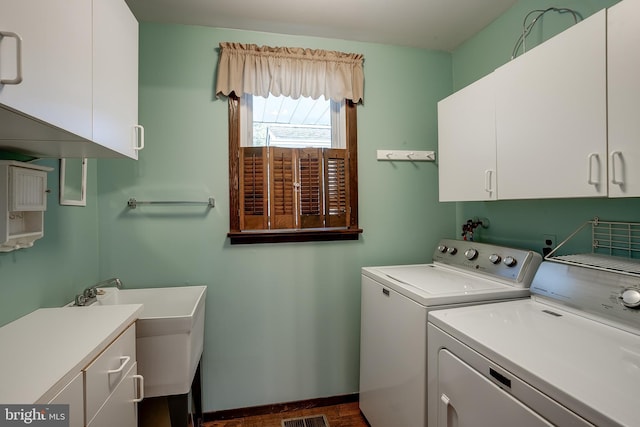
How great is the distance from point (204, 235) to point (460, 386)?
1.61 m

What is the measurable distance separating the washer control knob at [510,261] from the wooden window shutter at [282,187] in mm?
1268

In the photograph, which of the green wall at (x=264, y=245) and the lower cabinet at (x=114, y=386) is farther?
the green wall at (x=264, y=245)

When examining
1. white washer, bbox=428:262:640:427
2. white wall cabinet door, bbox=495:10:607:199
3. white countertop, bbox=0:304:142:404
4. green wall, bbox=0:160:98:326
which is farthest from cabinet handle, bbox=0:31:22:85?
white wall cabinet door, bbox=495:10:607:199

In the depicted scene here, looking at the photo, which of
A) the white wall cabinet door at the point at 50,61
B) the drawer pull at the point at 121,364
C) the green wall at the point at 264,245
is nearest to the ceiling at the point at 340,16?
the green wall at the point at 264,245

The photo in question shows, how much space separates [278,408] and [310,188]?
154 cm

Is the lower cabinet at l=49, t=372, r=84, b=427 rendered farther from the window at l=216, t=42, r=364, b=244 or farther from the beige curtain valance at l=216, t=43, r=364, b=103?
the beige curtain valance at l=216, t=43, r=364, b=103

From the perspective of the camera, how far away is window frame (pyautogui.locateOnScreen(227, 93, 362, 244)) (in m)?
1.93

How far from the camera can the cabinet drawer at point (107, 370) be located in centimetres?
85

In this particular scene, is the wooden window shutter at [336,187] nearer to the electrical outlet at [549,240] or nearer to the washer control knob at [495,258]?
the washer control knob at [495,258]

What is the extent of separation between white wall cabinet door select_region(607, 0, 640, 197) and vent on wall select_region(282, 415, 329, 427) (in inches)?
77.6

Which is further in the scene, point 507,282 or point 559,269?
point 507,282

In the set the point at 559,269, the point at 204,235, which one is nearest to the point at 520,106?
the point at 559,269

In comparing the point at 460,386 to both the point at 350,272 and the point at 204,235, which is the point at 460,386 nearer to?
the point at 350,272

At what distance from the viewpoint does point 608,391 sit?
71cm
